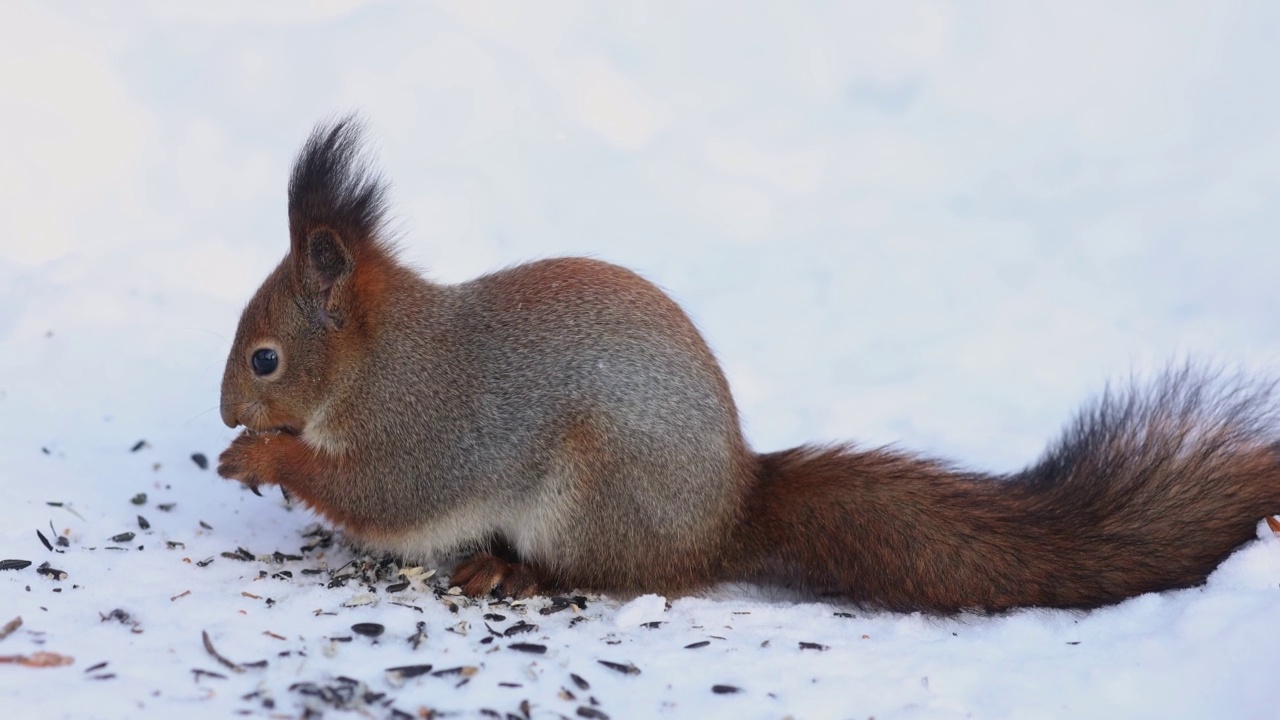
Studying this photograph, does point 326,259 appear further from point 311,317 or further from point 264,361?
point 264,361

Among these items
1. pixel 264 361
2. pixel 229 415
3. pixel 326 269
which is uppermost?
pixel 326 269

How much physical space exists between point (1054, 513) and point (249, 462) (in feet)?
7.46

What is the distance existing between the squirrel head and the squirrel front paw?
0.08 m

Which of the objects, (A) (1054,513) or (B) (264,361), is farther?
(B) (264,361)

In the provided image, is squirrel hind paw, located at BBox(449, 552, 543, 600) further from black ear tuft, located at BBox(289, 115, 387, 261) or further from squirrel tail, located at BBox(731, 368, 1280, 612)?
black ear tuft, located at BBox(289, 115, 387, 261)

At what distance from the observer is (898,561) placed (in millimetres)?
3061

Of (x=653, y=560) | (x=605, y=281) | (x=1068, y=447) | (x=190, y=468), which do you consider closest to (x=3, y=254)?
(x=190, y=468)

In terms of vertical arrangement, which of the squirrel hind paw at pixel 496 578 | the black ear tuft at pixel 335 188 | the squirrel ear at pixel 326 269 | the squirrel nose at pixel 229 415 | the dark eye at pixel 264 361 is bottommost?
the squirrel hind paw at pixel 496 578

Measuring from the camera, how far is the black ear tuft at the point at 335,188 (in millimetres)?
3221

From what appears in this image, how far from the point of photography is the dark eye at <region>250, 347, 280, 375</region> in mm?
3324

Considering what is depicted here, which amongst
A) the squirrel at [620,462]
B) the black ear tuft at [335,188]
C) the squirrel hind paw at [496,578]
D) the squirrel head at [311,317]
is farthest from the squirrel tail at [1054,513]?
the black ear tuft at [335,188]

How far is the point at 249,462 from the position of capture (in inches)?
129

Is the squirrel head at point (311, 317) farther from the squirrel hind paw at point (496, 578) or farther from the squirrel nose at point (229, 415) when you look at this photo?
the squirrel hind paw at point (496, 578)

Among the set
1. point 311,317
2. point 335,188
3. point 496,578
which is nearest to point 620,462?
point 496,578
